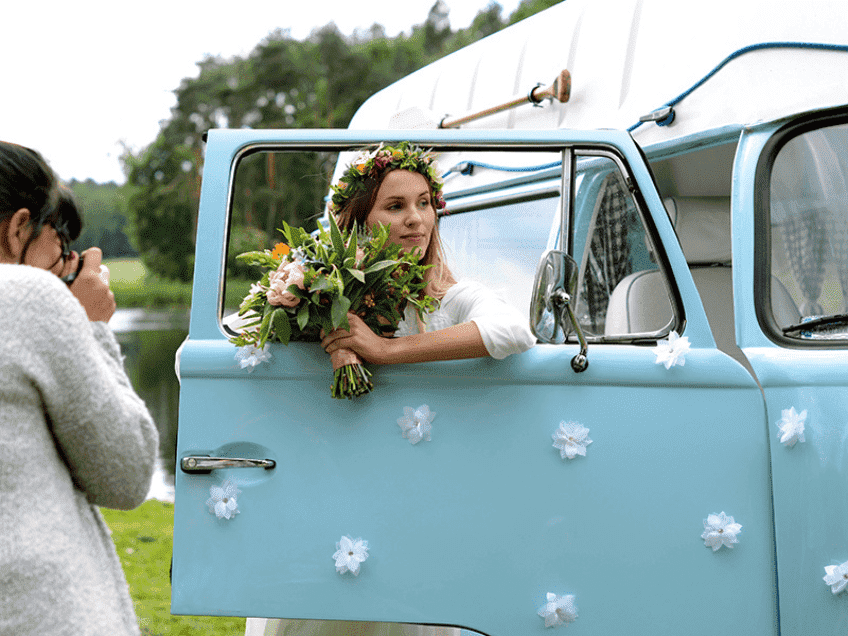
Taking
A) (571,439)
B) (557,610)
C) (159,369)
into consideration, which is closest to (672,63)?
(571,439)

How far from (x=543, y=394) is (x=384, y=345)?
435 millimetres

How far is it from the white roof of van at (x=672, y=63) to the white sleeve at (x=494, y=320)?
978 mm

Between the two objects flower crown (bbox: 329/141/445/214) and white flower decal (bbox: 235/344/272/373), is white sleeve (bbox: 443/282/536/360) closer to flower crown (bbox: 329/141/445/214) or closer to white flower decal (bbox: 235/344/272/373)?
flower crown (bbox: 329/141/445/214)

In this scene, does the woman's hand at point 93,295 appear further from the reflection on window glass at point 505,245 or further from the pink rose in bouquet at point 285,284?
the reflection on window glass at point 505,245

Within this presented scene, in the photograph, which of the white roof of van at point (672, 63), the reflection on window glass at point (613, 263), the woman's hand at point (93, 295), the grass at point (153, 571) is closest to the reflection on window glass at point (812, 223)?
the white roof of van at point (672, 63)

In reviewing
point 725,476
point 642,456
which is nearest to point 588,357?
point 642,456

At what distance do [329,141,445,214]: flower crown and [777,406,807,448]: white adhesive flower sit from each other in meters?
1.10

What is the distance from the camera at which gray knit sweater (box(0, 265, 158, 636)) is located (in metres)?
1.26

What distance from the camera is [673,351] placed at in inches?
85.9

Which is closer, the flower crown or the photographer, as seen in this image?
the photographer

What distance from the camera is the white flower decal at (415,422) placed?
6.87ft

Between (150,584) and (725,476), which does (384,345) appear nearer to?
(725,476)

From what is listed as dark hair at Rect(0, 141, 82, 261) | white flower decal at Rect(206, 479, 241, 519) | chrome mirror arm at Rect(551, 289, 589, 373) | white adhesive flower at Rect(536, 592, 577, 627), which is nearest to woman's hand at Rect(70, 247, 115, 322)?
dark hair at Rect(0, 141, 82, 261)

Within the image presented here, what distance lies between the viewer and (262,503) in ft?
6.79
